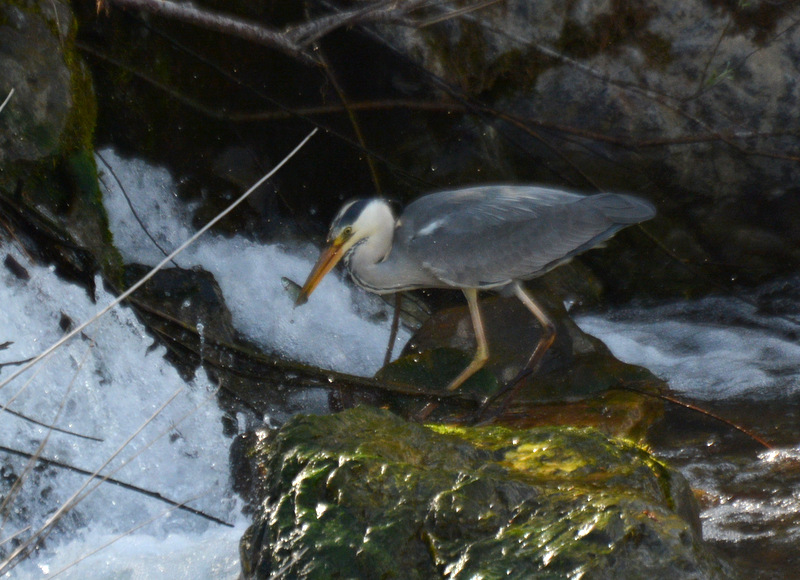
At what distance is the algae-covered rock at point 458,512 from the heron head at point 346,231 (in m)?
1.80

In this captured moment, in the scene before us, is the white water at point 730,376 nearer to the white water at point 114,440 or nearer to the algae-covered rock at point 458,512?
the algae-covered rock at point 458,512

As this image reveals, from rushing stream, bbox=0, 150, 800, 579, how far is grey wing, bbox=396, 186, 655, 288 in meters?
0.97

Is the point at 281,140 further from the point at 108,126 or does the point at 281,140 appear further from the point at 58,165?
the point at 58,165

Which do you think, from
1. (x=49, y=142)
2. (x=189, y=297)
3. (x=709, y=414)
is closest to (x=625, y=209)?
(x=709, y=414)

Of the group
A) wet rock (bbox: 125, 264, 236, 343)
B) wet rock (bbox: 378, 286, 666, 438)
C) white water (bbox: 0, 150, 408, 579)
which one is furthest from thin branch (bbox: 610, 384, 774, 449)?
wet rock (bbox: 125, 264, 236, 343)

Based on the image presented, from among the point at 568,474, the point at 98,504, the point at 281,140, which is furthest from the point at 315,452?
the point at 281,140

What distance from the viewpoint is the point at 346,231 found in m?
4.20

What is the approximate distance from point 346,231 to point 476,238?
0.65 m

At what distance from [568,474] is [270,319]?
3.10 m

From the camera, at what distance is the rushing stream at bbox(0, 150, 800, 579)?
306cm

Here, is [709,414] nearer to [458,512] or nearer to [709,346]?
[709,346]

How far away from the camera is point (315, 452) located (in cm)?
220

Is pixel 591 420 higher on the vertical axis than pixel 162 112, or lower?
lower

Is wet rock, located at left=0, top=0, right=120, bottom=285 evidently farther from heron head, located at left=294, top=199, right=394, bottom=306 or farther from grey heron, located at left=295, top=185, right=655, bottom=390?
grey heron, located at left=295, top=185, right=655, bottom=390
